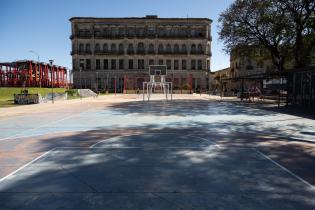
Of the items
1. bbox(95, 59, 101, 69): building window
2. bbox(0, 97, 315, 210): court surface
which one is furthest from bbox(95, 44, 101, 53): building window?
bbox(0, 97, 315, 210): court surface

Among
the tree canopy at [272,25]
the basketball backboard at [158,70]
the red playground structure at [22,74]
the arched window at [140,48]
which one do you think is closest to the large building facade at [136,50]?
the arched window at [140,48]

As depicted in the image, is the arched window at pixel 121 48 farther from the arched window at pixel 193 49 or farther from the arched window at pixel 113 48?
the arched window at pixel 193 49

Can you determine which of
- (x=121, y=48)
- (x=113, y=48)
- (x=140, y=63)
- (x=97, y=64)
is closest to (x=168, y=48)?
(x=140, y=63)

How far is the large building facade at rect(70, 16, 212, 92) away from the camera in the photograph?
82.3 meters

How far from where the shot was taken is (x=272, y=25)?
29.1 m

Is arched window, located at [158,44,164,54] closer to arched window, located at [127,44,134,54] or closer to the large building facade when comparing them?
the large building facade

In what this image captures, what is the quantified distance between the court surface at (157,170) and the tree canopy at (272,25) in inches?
713

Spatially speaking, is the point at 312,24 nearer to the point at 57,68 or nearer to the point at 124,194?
the point at 124,194

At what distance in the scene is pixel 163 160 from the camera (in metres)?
8.31

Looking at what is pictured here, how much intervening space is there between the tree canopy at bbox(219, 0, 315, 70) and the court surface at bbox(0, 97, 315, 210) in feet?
59.4

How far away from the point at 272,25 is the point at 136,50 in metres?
57.5

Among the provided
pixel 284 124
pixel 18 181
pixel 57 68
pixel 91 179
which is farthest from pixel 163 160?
pixel 57 68

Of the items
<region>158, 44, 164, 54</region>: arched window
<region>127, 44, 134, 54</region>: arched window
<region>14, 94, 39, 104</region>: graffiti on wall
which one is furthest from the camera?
<region>158, 44, 164, 54</region>: arched window

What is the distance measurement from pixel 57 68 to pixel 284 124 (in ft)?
263
